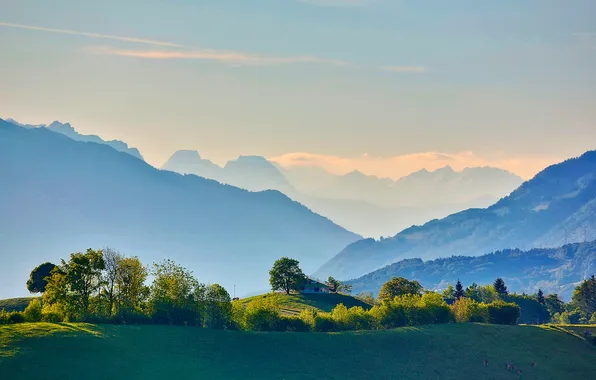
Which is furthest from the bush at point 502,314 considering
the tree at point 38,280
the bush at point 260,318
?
the tree at point 38,280

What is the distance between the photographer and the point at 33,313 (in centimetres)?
13575

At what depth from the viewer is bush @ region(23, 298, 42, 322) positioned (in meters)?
134

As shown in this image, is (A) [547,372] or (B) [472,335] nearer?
(A) [547,372]

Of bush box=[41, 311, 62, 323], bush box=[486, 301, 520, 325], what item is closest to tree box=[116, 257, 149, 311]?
bush box=[41, 311, 62, 323]

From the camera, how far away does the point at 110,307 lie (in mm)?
146250

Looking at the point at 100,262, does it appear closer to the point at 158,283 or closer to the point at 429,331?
the point at 158,283

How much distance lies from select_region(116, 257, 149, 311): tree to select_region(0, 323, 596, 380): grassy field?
12.0 meters

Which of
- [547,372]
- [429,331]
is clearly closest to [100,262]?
[429,331]

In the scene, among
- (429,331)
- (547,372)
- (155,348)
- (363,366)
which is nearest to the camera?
(155,348)

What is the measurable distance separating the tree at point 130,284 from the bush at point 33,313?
15.9 meters

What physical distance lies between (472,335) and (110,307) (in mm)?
71567

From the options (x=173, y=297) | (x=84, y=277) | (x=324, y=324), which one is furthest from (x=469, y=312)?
(x=84, y=277)

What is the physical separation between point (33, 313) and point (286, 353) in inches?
1687

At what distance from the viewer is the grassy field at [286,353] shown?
117812mm
